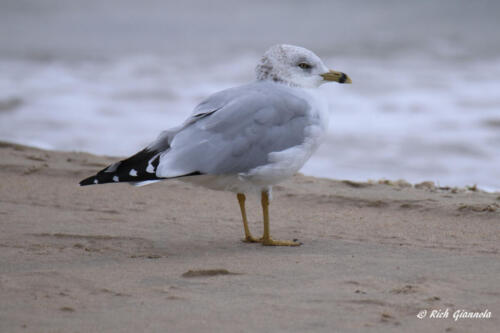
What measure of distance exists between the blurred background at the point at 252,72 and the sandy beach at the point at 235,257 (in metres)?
2.39

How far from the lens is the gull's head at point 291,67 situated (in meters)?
4.78

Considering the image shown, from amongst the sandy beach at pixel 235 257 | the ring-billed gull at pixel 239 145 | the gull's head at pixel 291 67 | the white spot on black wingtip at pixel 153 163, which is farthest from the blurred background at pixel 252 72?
the white spot on black wingtip at pixel 153 163

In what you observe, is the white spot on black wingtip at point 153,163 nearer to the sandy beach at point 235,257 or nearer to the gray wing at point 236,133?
the gray wing at point 236,133

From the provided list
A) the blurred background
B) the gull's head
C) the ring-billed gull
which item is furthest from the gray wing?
the blurred background

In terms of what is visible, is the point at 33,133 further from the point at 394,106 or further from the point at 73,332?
the point at 73,332

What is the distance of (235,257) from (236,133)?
2.38 ft

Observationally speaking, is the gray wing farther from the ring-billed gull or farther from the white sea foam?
the white sea foam

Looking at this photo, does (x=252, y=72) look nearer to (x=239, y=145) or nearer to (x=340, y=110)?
(x=340, y=110)

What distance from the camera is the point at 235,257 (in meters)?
4.02

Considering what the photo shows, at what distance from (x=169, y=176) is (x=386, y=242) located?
1315mm

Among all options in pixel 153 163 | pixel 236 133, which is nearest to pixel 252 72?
pixel 236 133

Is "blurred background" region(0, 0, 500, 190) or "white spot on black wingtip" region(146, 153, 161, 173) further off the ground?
"blurred background" region(0, 0, 500, 190)

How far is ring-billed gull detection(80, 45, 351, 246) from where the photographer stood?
164 inches

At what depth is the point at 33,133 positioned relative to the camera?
9688 millimetres
